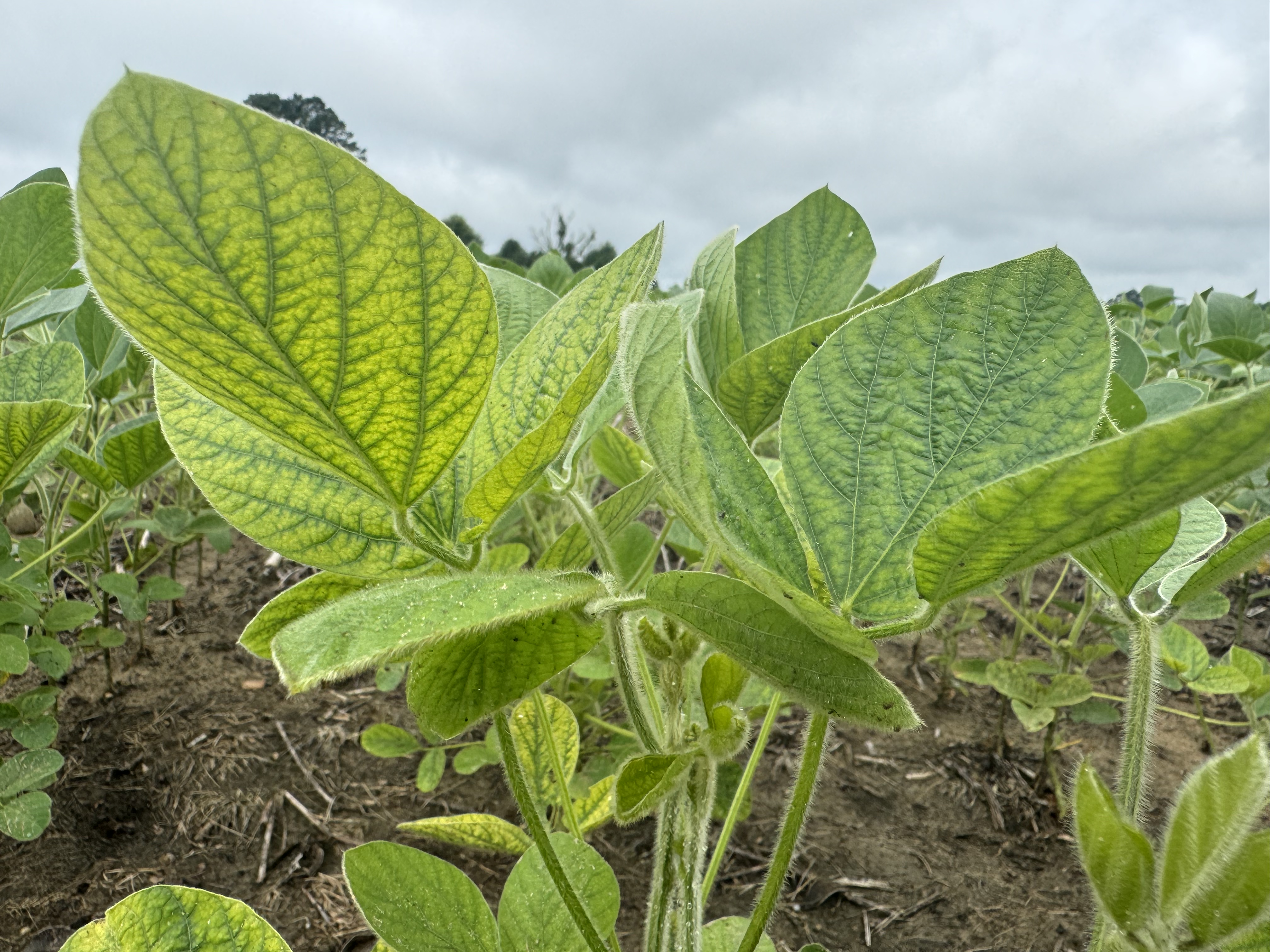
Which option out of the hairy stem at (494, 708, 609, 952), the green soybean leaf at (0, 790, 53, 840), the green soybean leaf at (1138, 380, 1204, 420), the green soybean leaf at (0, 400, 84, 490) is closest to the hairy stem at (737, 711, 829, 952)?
the hairy stem at (494, 708, 609, 952)

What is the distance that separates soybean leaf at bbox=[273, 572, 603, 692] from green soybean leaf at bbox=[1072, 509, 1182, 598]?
12.7 inches

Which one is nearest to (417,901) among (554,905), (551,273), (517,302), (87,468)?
(554,905)

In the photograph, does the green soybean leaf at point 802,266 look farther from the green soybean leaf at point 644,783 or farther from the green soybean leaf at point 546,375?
the green soybean leaf at point 644,783

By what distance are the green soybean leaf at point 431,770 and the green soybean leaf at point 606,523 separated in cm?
85

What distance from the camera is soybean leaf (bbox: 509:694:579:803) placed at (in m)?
0.96

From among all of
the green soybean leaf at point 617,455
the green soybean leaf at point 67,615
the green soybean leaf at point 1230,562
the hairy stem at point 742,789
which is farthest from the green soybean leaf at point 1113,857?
the green soybean leaf at point 67,615

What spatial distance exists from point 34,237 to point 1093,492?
1.10m

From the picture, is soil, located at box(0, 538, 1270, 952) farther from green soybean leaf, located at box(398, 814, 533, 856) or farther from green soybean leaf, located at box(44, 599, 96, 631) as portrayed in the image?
green soybean leaf, located at box(398, 814, 533, 856)

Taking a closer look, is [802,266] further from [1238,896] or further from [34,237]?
[34,237]

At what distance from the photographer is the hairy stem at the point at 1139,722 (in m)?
0.51

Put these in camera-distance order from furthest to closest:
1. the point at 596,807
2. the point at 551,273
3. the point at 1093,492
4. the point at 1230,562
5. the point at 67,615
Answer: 1. the point at 551,273
2. the point at 67,615
3. the point at 596,807
4. the point at 1230,562
5. the point at 1093,492

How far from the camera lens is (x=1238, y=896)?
1.15 ft

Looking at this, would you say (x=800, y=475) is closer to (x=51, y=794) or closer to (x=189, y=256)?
(x=189, y=256)

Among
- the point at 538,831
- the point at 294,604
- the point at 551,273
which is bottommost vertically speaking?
the point at 538,831
